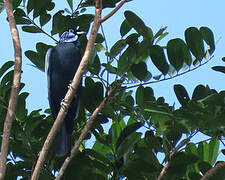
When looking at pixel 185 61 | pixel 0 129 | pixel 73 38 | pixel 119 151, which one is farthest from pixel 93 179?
pixel 73 38

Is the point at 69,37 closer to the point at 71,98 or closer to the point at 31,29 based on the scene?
the point at 31,29

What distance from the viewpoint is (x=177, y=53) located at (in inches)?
98.0

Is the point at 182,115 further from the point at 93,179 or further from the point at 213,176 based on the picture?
the point at 93,179

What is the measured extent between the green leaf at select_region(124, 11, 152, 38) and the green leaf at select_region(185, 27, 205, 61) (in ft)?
0.68

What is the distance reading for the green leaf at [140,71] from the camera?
98.7 inches

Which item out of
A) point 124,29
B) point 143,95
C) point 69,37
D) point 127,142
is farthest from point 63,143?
point 69,37

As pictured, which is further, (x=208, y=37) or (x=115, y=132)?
(x=115, y=132)

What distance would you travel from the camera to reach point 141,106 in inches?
98.2

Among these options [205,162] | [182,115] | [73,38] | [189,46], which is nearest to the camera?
[182,115]

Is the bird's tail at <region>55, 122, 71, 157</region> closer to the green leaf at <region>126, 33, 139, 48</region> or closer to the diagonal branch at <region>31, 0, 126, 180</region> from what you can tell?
the diagonal branch at <region>31, 0, 126, 180</region>

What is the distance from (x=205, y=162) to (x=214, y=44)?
24.5 inches

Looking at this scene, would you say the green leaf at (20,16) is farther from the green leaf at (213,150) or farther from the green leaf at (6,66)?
the green leaf at (213,150)

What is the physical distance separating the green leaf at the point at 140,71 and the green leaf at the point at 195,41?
27cm

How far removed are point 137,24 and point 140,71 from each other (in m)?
0.25
